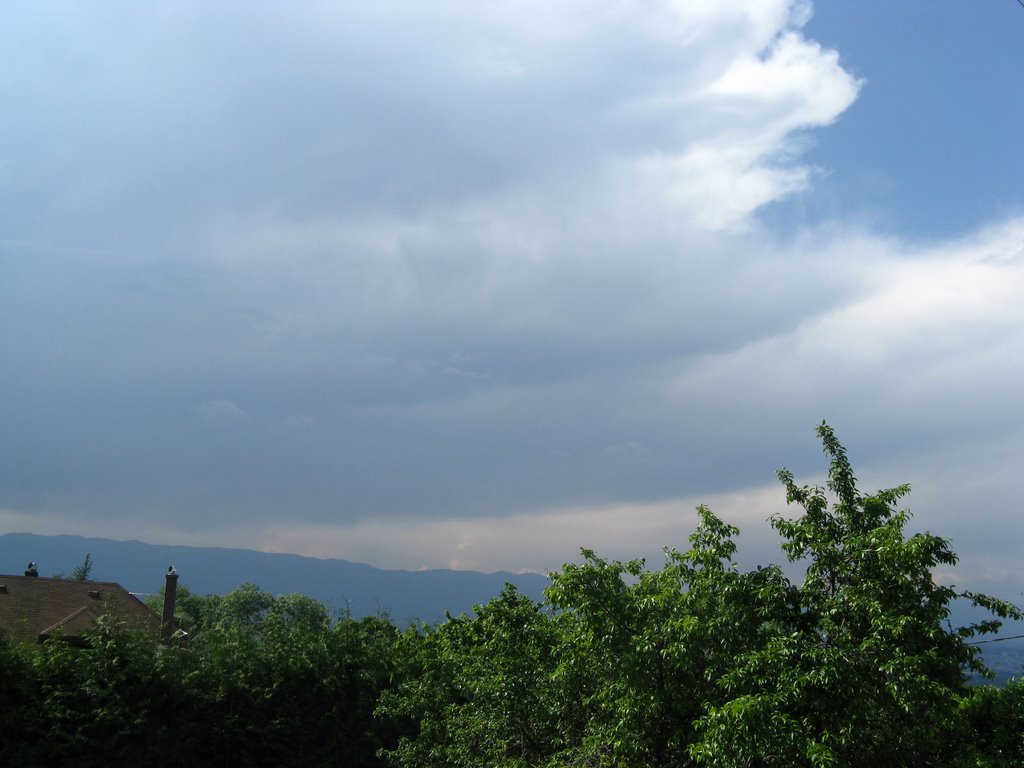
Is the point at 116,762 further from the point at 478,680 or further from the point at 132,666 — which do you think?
the point at 478,680

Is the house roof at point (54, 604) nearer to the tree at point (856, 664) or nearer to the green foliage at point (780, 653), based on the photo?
the green foliage at point (780, 653)

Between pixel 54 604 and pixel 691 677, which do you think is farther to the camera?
pixel 54 604

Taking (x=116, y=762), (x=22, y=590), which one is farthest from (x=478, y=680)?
(x=22, y=590)

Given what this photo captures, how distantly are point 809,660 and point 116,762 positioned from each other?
54.2 feet

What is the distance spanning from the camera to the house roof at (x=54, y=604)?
30891 millimetres

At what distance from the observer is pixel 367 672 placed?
21.7 m

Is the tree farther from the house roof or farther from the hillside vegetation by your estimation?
the house roof

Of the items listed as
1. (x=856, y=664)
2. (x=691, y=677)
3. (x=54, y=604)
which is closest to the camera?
(x=856, y=664)

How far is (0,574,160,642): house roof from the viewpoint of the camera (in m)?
30.9

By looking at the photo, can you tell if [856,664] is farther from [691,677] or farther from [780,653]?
[691,677]

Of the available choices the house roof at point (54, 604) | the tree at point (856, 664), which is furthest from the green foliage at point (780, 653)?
the house roof at point (54, 604)

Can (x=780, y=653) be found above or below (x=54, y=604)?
above

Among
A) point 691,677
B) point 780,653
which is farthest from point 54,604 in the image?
point 780,653

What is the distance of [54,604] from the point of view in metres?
33.9
